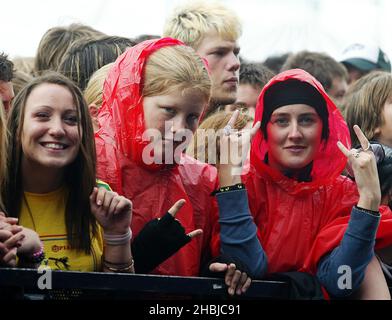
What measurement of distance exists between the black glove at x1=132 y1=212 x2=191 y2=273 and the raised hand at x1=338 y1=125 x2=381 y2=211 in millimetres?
742

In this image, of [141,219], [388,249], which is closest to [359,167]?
[388,249]

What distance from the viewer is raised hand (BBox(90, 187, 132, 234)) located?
12.1 feet

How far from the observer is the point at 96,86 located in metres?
4.64

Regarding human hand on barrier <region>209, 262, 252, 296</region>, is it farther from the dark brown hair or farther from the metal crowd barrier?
the dark brown hair

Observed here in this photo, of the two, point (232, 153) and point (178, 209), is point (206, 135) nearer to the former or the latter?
point (232, 153)

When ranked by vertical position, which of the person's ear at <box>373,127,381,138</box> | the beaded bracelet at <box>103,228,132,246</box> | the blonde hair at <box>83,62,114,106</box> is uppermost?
the blonde hair at <box>83,62,114,106</box>

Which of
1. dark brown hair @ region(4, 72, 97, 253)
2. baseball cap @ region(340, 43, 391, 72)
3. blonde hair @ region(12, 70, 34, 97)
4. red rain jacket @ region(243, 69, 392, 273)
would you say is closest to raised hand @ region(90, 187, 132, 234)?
dark brown hair @ region(4, 72, 97, 253)

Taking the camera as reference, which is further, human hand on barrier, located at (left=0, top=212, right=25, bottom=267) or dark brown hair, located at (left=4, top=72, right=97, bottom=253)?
dark brown hair, located at (left=4, top=72, right=97, bottom=253)

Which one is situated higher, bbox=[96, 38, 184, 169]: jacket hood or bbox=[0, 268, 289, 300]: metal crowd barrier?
bbox=[96, 38, 184, 169]: jacket hood

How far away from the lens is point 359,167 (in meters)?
4.10

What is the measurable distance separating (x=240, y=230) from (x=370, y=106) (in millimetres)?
1551

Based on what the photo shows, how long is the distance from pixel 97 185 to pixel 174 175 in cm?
44

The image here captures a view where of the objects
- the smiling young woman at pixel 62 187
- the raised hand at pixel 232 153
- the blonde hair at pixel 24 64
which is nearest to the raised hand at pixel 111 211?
the smiling young woman at pixel 62 187

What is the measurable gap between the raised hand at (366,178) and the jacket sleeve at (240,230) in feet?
1.49
